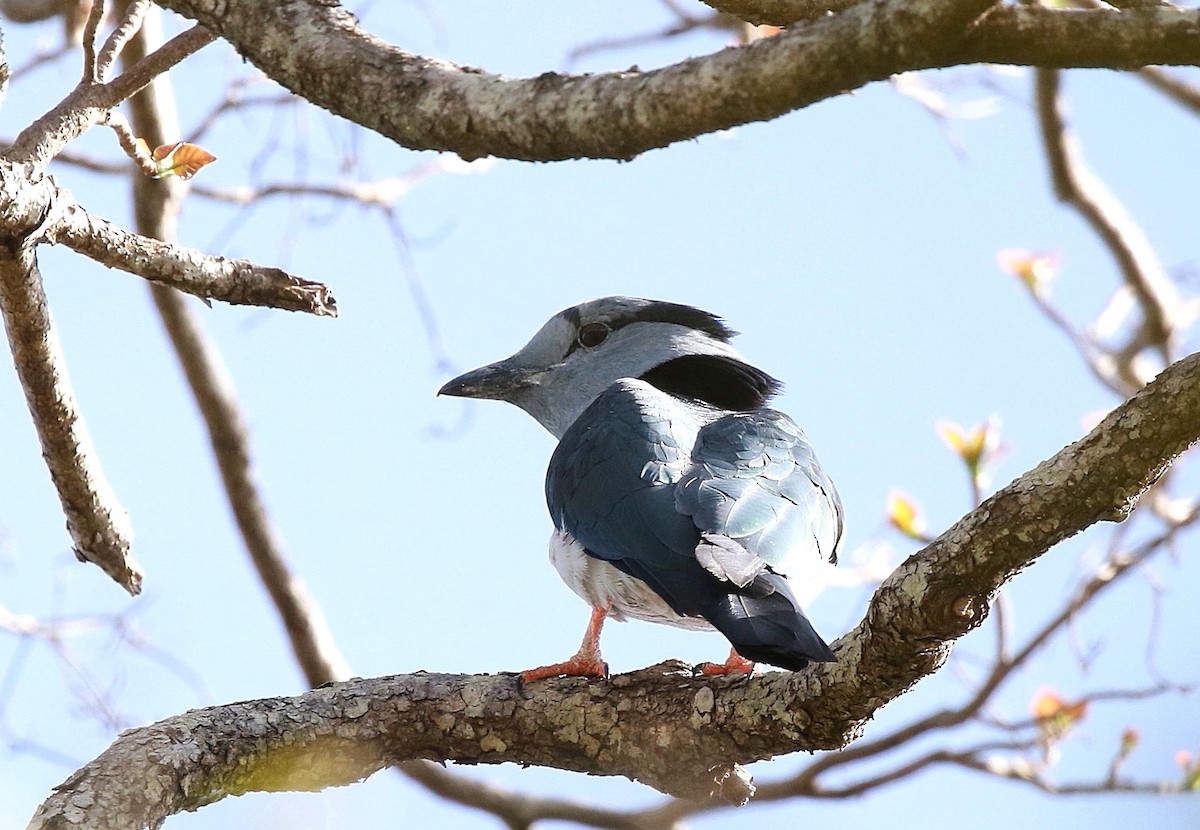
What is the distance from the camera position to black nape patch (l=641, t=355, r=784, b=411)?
4.73 metres

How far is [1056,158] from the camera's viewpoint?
18.9 ft

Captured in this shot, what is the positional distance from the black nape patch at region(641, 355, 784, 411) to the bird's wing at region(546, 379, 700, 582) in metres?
0.37

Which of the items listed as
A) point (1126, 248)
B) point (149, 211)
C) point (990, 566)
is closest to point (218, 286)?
point (990, 566)

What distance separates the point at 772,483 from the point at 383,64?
1561 mm

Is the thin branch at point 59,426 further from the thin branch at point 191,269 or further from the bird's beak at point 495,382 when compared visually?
the bird's beak at point 495,382

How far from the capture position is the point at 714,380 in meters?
4.77

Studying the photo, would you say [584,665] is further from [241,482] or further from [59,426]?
[241,482]

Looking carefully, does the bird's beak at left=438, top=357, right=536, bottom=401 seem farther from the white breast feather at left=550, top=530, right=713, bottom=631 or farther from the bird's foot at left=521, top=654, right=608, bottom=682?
the bird's foot at left=521, top=654, right=608, bottom=682

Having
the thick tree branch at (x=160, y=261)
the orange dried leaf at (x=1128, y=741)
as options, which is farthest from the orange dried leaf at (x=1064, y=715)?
the thick tree branch at (x=160, y=261)

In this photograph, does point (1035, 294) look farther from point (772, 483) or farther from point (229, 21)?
point (229, 21)

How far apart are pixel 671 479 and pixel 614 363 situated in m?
1.18

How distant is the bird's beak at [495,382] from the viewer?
4.84 metres

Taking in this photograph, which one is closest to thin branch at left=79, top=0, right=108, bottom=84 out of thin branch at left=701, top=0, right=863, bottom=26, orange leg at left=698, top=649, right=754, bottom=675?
thin branch at left=701, top=0, right=863, bottom=26

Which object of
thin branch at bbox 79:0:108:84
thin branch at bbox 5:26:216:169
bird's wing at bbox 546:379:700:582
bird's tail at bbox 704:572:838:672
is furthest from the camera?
bird's wing at bbox 546:379:700:582
